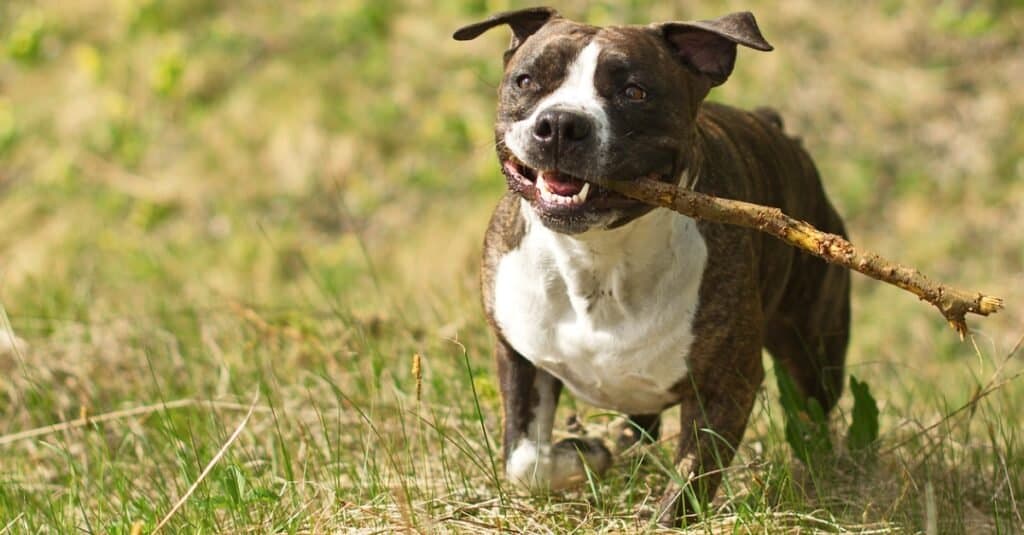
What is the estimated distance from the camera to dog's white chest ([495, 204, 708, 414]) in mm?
4066

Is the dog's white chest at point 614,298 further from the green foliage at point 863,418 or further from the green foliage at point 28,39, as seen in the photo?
the green foliage at point 28,39

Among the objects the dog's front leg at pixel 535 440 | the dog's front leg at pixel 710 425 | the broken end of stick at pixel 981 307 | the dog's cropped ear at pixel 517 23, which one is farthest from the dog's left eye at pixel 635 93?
the broken end of stick at pixel 981 307

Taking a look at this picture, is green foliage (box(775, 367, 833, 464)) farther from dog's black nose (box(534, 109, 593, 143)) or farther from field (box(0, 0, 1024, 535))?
dog's black nose (box(534, 109, 593, 143))

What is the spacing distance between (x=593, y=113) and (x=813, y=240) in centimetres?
66

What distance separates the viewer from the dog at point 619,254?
3781 millimetres

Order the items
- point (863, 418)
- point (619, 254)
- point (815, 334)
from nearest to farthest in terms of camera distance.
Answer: point (619, 254) → point (863, 418) → point (815, 334)

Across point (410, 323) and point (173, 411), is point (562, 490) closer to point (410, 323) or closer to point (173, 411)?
point (173, 411)

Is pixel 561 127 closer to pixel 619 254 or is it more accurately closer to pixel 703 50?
pixel 619 254

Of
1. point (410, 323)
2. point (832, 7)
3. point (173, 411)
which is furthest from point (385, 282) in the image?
point (832, 7)

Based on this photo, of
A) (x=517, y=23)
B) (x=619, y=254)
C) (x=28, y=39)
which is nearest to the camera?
(x=619, y=254)

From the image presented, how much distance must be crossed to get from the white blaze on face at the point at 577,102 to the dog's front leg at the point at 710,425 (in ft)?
2.66

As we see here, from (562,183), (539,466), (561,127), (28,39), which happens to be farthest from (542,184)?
(28,39)

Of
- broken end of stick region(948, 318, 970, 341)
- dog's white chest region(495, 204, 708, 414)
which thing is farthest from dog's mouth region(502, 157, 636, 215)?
broken end of stick region(948, 318, 970, 341)

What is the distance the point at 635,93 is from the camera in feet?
12.6
